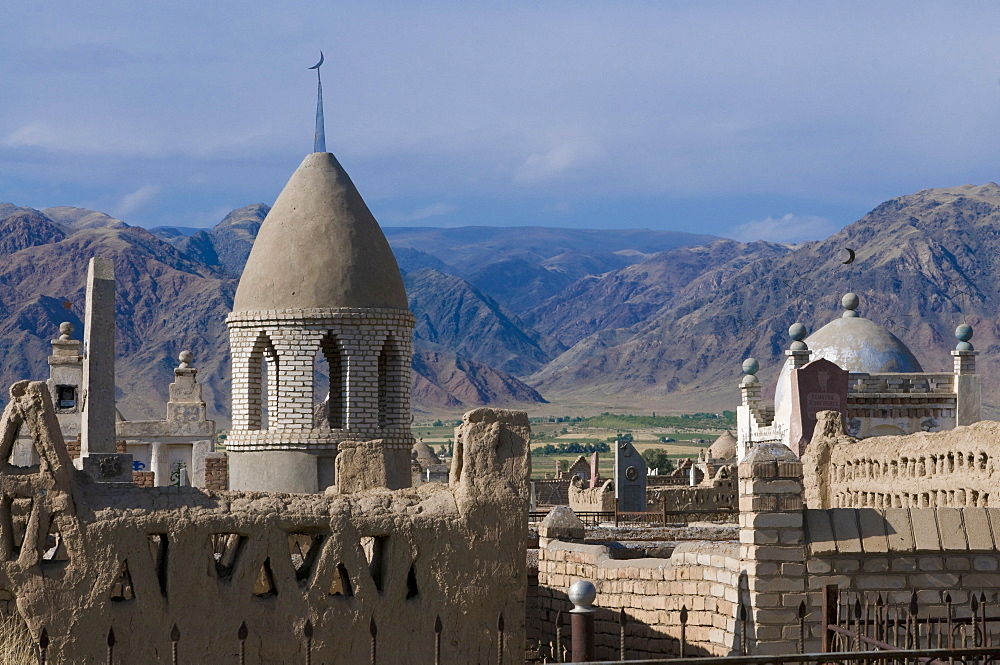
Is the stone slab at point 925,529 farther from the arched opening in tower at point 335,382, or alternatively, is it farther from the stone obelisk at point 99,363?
the stone obelisk at point 99,363

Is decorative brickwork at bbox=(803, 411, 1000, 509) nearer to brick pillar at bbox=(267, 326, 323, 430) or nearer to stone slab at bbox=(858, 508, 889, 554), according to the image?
stone slab at bbox=(858, 508, 889, 554)

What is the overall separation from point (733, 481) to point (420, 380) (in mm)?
151630

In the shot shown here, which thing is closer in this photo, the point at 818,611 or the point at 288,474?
the point at 818,611

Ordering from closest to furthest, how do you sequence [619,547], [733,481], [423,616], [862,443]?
[423,616] → [619,547] → [862,443] → [733,481]

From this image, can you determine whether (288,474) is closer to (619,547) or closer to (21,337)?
(619,547)

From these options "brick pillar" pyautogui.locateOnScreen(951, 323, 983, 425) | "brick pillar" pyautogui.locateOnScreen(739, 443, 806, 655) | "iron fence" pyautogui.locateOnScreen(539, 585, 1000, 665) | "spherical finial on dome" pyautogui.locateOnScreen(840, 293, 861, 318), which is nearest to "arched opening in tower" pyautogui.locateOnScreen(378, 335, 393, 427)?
"iron fence" pyautogui.locateOnScreen(539, 585, 1000, 665)

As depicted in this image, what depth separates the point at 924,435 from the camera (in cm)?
1552

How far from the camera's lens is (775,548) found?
1084 centimetres

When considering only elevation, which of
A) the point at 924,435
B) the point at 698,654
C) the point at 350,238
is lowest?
the point at 698,654

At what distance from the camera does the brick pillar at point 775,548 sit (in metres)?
10.8

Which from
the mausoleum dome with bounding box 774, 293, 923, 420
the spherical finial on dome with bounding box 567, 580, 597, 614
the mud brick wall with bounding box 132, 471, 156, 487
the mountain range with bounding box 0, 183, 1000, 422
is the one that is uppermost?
the mountain range with bounding box 0, 183, 1000, 422

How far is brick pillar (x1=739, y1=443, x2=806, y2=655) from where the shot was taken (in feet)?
35.5

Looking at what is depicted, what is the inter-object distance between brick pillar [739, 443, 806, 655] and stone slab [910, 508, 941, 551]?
35.5 inches

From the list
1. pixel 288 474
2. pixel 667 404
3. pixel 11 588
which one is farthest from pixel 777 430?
pixel 667 404
